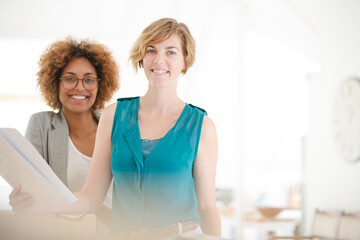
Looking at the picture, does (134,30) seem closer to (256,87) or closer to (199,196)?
(256,87)

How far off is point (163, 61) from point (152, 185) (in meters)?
0.42

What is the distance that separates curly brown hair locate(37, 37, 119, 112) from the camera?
1948mm

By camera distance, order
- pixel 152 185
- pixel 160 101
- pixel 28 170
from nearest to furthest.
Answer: pixel 28 170, pixel 152 185, pixel 160 101

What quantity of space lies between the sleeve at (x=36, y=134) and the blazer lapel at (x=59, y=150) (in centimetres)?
5

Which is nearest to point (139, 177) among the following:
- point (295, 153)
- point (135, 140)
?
point (135, 140)

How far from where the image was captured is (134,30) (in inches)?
249

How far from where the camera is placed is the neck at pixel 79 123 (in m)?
1.89

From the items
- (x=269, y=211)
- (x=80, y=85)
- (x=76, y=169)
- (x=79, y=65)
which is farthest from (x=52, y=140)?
(x=269, y=211)

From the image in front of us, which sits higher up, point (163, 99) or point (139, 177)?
point (163, 99)

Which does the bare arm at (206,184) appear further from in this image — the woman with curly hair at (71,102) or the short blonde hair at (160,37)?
the woman with curly hair at (71,102)

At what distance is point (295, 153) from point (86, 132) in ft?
26.7

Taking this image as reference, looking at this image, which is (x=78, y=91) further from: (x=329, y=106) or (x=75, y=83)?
(x=329, y=106)

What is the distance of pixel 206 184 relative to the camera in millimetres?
1549

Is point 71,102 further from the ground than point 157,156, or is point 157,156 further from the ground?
point 71,102
